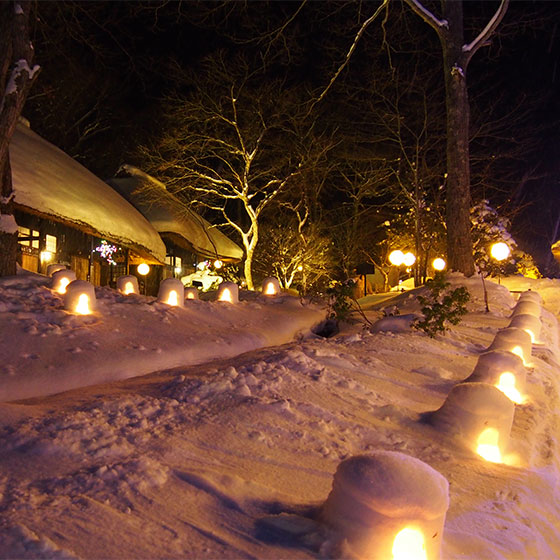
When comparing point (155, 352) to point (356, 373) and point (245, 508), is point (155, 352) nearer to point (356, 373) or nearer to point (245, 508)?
point (356, 373)

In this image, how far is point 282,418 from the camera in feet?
12.2

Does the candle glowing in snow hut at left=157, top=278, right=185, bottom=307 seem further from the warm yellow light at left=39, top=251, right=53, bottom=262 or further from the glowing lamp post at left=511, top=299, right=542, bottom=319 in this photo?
the warm yellow light at left=39, top=251, right=53, bottom=262

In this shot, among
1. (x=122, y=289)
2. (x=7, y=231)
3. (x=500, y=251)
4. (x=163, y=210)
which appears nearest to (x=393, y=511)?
(x=7, y=231)

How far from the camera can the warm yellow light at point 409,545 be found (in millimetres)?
2143

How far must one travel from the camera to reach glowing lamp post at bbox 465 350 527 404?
4.66 m

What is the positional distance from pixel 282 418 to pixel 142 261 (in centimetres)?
1828

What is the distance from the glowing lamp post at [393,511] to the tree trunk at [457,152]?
11677 millimetres

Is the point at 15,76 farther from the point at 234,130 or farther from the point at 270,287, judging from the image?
the point at 234,130

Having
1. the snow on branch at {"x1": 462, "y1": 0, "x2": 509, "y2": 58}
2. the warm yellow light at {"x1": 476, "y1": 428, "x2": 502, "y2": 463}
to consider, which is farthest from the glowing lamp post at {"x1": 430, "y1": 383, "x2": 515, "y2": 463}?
the snow on branch at {"x1": 462, "y1": 0, "x2": 509, "y2": 58}

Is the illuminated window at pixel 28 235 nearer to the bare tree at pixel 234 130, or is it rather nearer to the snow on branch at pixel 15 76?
the bare tree at pixel 234 130

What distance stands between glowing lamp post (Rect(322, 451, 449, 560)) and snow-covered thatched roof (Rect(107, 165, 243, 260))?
708 inches

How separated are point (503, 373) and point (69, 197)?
37.9 ft

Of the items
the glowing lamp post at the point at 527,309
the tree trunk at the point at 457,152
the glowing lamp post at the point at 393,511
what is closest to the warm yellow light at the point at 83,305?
the glowing lamp post at the point at 393,511

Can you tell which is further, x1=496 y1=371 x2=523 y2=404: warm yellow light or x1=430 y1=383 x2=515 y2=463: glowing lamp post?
x1=496 y1=371 x2=523 y2=404: warm yellow light
